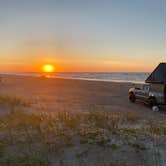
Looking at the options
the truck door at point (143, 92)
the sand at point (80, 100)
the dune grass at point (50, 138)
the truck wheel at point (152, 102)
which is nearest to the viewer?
the dune grass at point (50, 138)

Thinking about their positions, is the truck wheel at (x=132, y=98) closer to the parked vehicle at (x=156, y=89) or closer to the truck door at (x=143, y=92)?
the truck door at (x=143, y=92)

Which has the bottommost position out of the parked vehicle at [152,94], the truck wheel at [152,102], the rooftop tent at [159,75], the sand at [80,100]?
the sand at [80,100]

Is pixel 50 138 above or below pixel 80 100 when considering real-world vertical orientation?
above

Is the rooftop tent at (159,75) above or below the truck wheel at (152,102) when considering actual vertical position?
above

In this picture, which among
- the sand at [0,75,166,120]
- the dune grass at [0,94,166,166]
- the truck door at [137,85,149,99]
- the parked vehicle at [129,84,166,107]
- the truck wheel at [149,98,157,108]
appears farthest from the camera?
the truck door at [137,85,149,99]

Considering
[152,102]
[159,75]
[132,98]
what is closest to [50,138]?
[152,102]

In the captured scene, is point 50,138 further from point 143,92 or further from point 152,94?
point 143,92

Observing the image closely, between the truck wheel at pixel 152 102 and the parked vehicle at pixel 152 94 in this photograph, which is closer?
the parked vehicle at pixel 152 94

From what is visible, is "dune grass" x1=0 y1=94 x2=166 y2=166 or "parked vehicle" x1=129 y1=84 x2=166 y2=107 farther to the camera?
"parked vehicle" x1=129 y1=84 x2=166 y2=107

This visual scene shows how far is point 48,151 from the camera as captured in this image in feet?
15.7

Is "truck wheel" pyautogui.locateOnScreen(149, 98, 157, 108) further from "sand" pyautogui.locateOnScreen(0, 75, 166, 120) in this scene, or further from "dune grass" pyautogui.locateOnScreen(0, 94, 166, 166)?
"dune grass" pyautogui.locateOnScreen(0, 94, 166, 166)

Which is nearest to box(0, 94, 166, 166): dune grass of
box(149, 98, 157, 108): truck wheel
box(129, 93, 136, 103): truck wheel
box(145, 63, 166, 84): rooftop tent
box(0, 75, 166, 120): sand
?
box(0, 75, 166, 120): sand

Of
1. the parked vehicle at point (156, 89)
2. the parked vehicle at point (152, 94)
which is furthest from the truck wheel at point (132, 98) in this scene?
the parked vehicle at point (156, 89)

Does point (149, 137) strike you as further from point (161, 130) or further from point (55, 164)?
point (55, 164)
